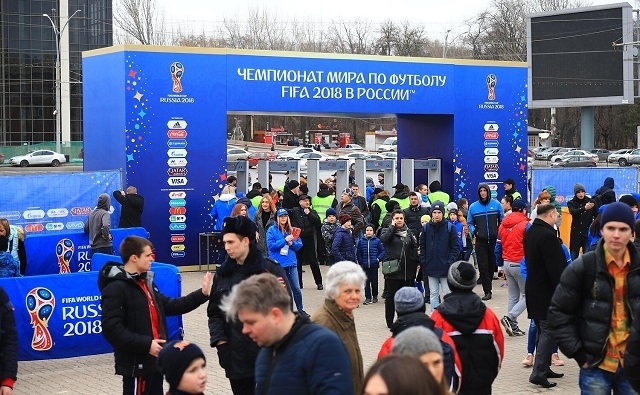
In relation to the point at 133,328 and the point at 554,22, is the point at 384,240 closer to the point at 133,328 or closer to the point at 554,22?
the point at 133,328

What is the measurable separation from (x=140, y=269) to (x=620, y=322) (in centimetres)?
295

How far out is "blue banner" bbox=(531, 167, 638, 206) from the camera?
22.7 metres

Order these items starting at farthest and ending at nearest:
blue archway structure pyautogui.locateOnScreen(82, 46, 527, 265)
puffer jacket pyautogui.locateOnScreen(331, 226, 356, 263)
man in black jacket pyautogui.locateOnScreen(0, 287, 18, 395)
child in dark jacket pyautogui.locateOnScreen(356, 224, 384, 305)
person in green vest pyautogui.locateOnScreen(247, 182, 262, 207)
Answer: person in green vest pyautogui.locateOnScreen(247, 182, 262, 207), blue archway structure pyautogui.locateOnScreen(82, 46, 527, 265), child in dark jacket pyautogui.locateOnScreen(356, 224, 384, 305), puffer jacket pyautogui.locateOnScreen(331, 226, 356, 263), man in black jacket pyautogui.locateOnScreen(0, 287, 18, 395)

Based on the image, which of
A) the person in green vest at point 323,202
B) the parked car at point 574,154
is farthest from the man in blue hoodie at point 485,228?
the parked car at point 574,154

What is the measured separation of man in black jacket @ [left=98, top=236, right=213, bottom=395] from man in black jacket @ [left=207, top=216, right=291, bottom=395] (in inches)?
5.3

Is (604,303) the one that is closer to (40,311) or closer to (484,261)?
(40,311)

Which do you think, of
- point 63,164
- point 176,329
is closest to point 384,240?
point 176,329

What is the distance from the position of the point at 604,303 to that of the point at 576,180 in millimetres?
18046

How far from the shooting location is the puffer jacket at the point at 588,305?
5.92 metres

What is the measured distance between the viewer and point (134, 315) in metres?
6.71

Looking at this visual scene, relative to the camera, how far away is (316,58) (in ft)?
71.9

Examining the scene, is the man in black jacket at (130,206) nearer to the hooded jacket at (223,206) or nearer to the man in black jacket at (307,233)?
the hooded jacket at (223,206)

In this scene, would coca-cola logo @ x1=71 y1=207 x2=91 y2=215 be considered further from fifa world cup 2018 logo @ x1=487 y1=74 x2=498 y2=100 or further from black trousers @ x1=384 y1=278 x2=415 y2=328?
fifa world cup 2018 logo @ x1=487 y1=74 x2=498 y2=100

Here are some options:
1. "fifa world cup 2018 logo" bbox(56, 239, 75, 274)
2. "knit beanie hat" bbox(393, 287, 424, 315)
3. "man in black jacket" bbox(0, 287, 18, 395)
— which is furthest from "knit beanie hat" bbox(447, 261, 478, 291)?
"fifa world cup 2018 logo" bbox(56, 239, 75, 274)
